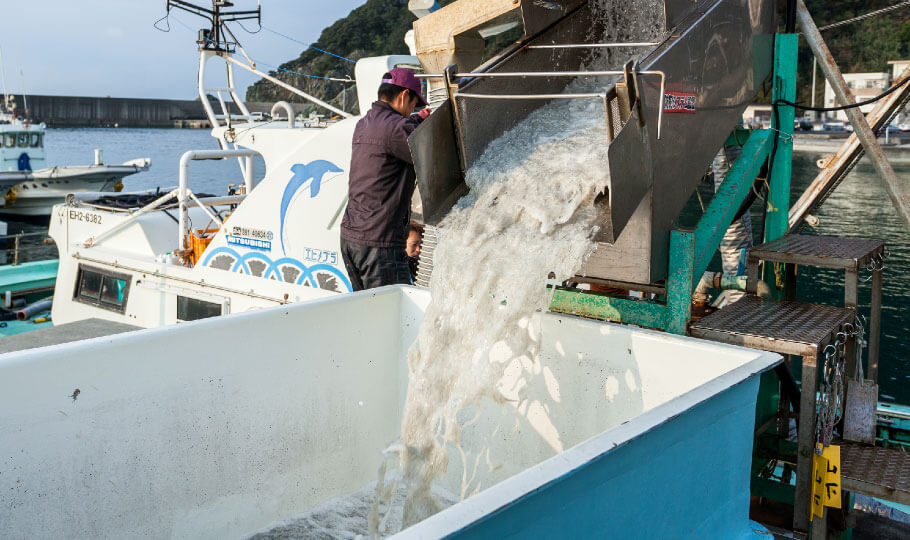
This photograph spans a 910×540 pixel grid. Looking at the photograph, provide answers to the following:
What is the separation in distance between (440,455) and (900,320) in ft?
42.6

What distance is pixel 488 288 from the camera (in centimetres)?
319

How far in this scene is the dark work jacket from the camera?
14.7 ft

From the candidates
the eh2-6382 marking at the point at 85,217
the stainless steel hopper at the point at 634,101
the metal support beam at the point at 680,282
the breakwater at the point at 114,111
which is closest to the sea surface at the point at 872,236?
the stainless steel hopper at the point at 634,101

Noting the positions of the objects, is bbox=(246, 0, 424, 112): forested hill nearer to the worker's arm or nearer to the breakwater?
the breakwater

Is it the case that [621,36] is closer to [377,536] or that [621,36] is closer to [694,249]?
[694,249]

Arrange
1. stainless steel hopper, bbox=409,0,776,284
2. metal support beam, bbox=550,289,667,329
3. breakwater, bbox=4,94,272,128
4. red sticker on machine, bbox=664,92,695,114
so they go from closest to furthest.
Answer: stainless steel hopper, bbox=409,0,776,284 → red sticker on machine, bbox=664,92,695,114 → metal support beam, bbox=550,289,667,329 → breakwater, bbox=4,94,272,128

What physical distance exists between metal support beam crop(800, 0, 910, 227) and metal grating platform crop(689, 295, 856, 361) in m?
0.87

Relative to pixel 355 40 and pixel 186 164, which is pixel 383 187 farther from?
pixel 355 40

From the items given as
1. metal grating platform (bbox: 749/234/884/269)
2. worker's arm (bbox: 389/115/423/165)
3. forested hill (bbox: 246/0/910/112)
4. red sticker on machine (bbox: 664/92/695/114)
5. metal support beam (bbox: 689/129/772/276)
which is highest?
forested hill (bbox: 246/0/910/112)

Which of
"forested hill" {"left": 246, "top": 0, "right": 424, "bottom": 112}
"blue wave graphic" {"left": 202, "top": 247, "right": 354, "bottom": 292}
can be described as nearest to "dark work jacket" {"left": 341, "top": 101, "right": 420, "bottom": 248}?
"blue wave graphic" {"left": 202, "top": 247, "right": 354, "bottom": 292}

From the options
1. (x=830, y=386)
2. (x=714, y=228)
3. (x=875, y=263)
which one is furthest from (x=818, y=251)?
(x=830, y=386)

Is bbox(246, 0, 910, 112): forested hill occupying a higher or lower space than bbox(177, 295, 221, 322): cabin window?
higher

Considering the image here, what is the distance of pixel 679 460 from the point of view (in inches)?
94.3

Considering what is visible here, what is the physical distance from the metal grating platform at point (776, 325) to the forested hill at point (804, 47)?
63012 millimetres
